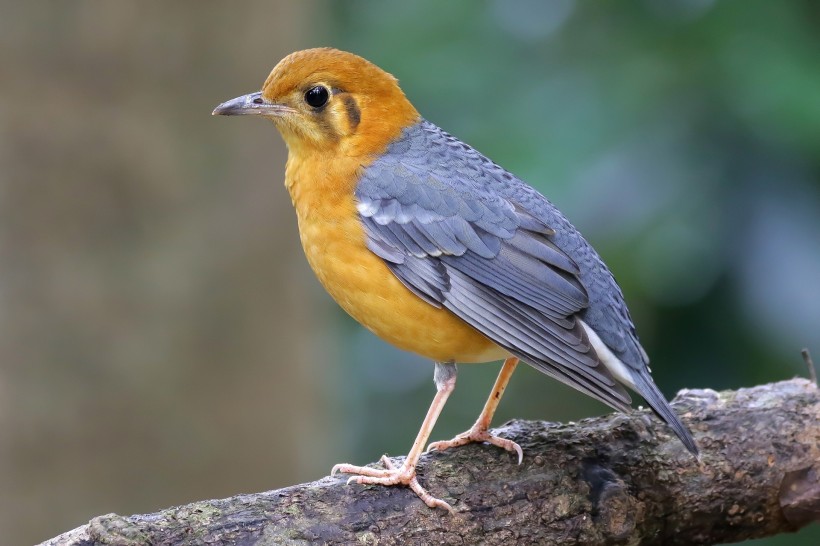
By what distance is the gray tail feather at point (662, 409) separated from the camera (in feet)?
14.1

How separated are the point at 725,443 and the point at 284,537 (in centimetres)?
220

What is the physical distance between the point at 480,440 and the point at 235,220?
2307mm

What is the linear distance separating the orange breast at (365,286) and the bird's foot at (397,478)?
1.79ft

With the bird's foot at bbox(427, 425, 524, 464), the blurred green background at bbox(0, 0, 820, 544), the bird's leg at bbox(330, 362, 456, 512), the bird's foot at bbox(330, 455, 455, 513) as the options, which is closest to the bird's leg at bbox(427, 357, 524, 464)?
the bird's foot at bbox(427, 425, 524, 464)

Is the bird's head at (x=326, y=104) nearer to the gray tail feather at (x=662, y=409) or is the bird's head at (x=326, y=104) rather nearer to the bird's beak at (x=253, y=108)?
the bird's beak at (x=253, y=108)

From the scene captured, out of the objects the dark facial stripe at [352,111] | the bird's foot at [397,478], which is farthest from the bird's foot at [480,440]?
the dark facial stripe at [352,111]

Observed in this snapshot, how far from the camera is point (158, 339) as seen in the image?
20.3 ft

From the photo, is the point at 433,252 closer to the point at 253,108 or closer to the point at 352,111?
the point at 352,111

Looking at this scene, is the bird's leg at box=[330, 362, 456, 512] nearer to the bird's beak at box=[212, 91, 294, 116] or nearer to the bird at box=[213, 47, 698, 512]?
the bird at box=[213, 47, 698, 512]

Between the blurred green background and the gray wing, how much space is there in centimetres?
127

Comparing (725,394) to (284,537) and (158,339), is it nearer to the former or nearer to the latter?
(284,537)

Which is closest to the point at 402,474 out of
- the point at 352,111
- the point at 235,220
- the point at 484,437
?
the point at 484,437

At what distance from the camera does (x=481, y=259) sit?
4.77m

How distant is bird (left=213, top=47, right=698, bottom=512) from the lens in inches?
179
